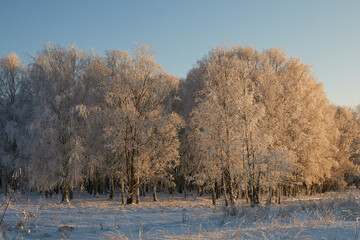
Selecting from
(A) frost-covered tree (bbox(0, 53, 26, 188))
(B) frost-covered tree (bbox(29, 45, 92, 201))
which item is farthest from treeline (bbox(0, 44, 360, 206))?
(A) frost-covered tree (bbox(0, 53, 26, 188))

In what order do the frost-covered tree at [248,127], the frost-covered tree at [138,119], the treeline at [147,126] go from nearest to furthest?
the frost-covered tree at [248,127]
the treeline at [147,126]
the frost-covered tree at [138,119]

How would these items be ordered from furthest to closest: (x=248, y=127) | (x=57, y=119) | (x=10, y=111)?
1. (x=10, y=111)
2. (x=57, y=119)
3. (x=248, y=127)

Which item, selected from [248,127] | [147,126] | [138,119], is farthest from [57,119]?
[248,127]

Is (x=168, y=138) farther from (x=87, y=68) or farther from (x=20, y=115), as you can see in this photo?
(x=20, y=115)

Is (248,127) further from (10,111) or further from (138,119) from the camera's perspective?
(10,111)

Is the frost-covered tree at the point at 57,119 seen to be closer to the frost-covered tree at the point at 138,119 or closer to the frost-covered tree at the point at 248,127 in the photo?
the frost-covered tree at the point at 138,119

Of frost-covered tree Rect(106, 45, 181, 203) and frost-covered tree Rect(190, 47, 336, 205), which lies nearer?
frost-covered tree Rect(190, 47, 336, 205)

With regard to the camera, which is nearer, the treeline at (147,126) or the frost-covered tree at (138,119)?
the treeline at (147,126)

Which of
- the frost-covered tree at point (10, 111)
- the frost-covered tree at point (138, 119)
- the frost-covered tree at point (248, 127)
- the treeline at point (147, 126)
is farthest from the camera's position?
the frost-covered tree at point (10, 111)

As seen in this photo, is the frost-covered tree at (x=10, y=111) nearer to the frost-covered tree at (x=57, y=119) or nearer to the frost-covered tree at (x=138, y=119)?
the frost-covered tree at (x=57, y=119)

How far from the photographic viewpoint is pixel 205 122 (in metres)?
17.3

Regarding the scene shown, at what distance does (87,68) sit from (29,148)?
7.65 m

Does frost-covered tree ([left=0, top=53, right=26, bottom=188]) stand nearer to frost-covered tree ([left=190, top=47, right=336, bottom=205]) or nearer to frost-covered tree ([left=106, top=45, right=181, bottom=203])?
frost-covered tree ([left=106, top=45, right=181, bottom=203])

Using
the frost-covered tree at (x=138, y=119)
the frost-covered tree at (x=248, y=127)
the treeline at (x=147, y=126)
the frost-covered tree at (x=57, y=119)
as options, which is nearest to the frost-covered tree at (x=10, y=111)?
the treeline at (x=147, y=126)
